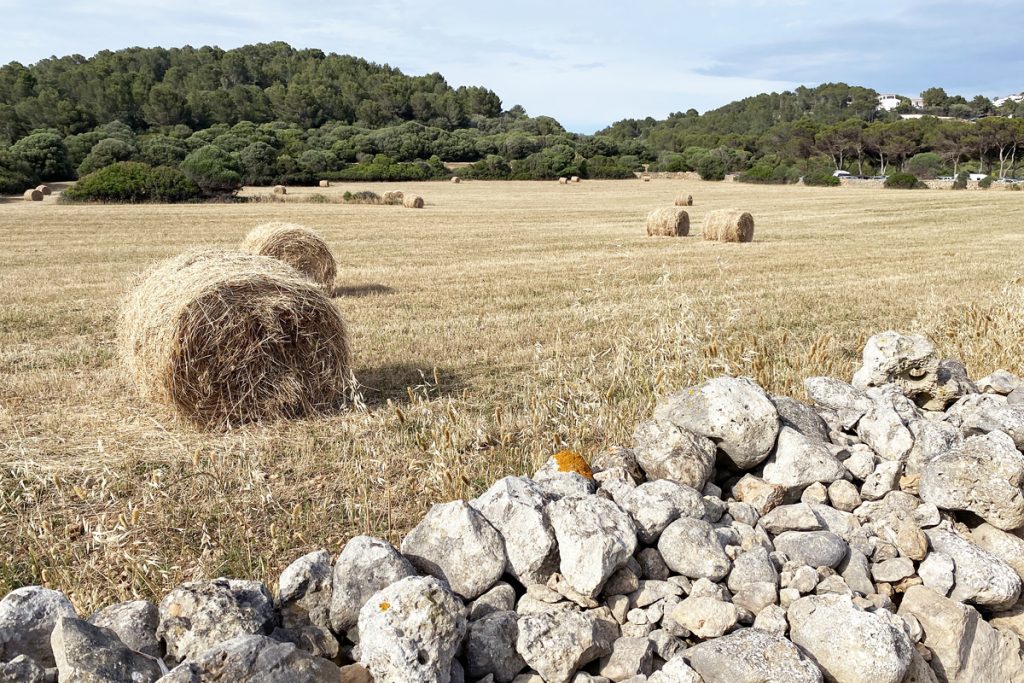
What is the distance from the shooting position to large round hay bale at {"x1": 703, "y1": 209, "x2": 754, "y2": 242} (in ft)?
72.4

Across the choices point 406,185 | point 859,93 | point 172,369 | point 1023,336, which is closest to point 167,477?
point 172,369

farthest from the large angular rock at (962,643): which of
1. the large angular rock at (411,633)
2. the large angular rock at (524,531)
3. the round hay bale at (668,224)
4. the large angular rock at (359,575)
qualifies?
the round hay bale at (668,224)

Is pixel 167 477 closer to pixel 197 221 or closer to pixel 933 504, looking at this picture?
pixel 933 504

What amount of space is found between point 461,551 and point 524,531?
0.31 m

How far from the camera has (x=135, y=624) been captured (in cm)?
316

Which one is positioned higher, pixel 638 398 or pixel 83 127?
pixel 83 127

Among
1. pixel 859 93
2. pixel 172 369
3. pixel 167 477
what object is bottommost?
pixel 167 477

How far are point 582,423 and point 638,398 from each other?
846 mm

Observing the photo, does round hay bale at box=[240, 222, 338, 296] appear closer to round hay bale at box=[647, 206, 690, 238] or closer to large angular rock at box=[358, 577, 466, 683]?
large angular rock at box=[358, 577, 466, 683]

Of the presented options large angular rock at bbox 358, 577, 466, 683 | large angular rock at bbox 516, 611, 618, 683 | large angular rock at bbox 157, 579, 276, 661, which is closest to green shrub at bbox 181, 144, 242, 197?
large angular rock at bbox 157, 579, 276, 661

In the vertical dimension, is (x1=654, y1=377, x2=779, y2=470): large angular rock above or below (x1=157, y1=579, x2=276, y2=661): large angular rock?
above

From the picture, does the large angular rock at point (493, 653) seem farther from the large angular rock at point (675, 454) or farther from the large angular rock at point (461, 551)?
the large angular rock at point (675, 454)

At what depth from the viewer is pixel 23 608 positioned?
10.4ft

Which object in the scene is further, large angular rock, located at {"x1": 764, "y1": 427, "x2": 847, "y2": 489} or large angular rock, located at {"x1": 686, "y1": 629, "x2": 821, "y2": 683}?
large angular rock, located at {"x1": 764, "y1": 427, "x2": 847, "y2": 489}
